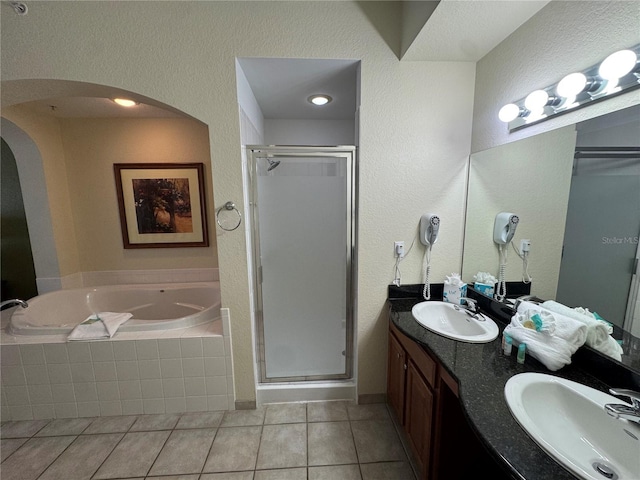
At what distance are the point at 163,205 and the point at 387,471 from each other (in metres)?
3.00

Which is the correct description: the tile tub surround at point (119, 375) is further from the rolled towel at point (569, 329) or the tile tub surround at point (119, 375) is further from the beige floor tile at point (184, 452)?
the rolled towel at point (569, 329)

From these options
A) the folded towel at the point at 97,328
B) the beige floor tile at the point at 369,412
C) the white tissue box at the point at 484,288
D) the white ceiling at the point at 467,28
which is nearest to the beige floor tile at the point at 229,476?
the beige floor tile at the point at 369,412

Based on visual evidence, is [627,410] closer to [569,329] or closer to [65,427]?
[569,329]

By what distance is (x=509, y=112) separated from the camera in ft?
4.62

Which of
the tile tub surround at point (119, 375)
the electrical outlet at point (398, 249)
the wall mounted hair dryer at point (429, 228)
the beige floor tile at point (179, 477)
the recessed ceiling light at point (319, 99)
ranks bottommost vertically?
the beige floor tile at point (179, 477)

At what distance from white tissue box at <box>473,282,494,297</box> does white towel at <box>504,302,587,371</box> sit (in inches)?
17.6

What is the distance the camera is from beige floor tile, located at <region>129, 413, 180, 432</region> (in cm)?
175

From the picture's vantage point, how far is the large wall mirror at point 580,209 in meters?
0.92

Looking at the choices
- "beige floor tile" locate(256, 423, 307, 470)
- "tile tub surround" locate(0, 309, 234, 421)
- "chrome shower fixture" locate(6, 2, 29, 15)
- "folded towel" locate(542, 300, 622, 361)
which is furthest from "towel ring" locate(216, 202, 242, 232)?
"folded towel" locate(542, 300, 622, 361)

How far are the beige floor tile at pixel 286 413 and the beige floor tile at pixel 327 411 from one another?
5cm

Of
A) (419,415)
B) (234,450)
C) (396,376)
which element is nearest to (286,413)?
(234,450)

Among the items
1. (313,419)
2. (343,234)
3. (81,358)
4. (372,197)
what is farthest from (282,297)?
(81,358)

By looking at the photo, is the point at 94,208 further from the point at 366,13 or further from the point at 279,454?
the point at 366,13

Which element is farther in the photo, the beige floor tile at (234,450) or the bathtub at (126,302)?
the bathtub at (126,302)
